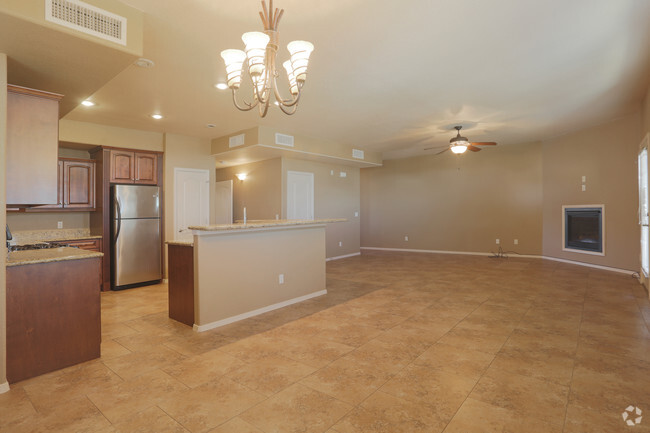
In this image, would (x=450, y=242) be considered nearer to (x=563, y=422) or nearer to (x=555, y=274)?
(x=555, y=274)

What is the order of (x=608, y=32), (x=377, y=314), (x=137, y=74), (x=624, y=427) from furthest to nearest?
(x=377, y=314), (x=137, y=74), (x=608, y=32), (x=624, y=427)

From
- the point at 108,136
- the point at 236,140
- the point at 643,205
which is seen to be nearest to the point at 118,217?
the point at 108,136

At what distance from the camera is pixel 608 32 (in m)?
3.07

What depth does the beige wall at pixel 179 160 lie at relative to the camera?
6078 millimetres

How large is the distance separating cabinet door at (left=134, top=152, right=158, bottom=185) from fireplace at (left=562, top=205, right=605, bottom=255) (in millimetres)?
8233

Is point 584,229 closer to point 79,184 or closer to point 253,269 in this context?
point 253,269

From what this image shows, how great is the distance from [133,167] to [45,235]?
5.43ft

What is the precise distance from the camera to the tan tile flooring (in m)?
1.98

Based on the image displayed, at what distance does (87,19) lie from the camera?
89.1 inches

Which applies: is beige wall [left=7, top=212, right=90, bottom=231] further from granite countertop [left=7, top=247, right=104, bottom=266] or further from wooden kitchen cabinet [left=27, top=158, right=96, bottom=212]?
granite countertop [left=7, top=247, right=104, bottom=266]

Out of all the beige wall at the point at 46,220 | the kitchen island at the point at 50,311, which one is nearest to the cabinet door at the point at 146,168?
the beige wall at the point at 46,220

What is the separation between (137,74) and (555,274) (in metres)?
7.13

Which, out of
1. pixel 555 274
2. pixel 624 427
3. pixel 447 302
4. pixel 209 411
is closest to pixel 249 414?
pixel 209 411

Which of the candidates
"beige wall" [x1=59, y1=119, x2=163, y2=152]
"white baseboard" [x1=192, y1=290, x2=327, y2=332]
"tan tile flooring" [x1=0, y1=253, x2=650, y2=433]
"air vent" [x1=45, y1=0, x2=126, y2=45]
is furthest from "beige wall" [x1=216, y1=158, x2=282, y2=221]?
"air vent" [x1=45, y1=0, x2=126, y2=45]
